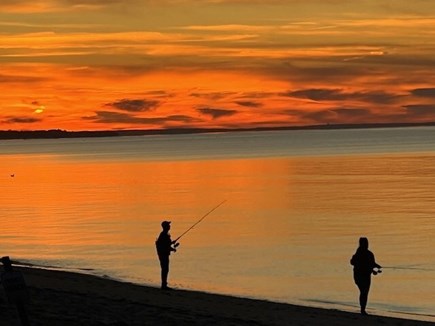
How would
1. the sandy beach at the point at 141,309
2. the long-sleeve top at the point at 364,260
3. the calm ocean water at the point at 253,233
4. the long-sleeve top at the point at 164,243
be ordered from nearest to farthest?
the sandy beach at the point at 141,309 < the long-sleeve top at the point at 364,260 < the long-sleeve top at the point at 164,243 < the calm ocean water at the point at 253,233

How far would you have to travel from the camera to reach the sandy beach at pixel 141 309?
46.8ft

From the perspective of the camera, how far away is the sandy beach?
562 inches

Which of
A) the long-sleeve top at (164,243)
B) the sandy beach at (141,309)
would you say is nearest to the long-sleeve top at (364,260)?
the sandy beach at (141,309)

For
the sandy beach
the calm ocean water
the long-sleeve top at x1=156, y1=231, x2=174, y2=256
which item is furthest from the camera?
the calm ocean water

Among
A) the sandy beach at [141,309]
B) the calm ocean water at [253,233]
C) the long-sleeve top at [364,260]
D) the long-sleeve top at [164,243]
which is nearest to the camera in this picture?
→ the sandy beach at [141,309]

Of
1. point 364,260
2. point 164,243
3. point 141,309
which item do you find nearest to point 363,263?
point 364,260

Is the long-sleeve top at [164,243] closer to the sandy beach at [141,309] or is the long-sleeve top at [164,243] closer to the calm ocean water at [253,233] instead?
the sandy beach at [141,309]

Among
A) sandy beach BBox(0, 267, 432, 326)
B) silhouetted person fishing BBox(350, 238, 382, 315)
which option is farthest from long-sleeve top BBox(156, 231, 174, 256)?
silhouetted person fishing BBox(350, 238, 382, 315)

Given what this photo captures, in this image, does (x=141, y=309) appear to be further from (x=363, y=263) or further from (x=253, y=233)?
(x=253, y=233)

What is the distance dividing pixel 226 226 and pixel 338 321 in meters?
25.0

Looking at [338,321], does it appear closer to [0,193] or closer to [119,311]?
[119,311]

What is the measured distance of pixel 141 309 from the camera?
1557 centimetres

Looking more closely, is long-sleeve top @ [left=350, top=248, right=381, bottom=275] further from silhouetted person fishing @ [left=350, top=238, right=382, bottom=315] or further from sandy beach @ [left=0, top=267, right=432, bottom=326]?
sandy beach @ [left=0, top=267, right=432, bottom=326]

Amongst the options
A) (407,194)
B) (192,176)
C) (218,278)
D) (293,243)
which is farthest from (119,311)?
(192,176)
